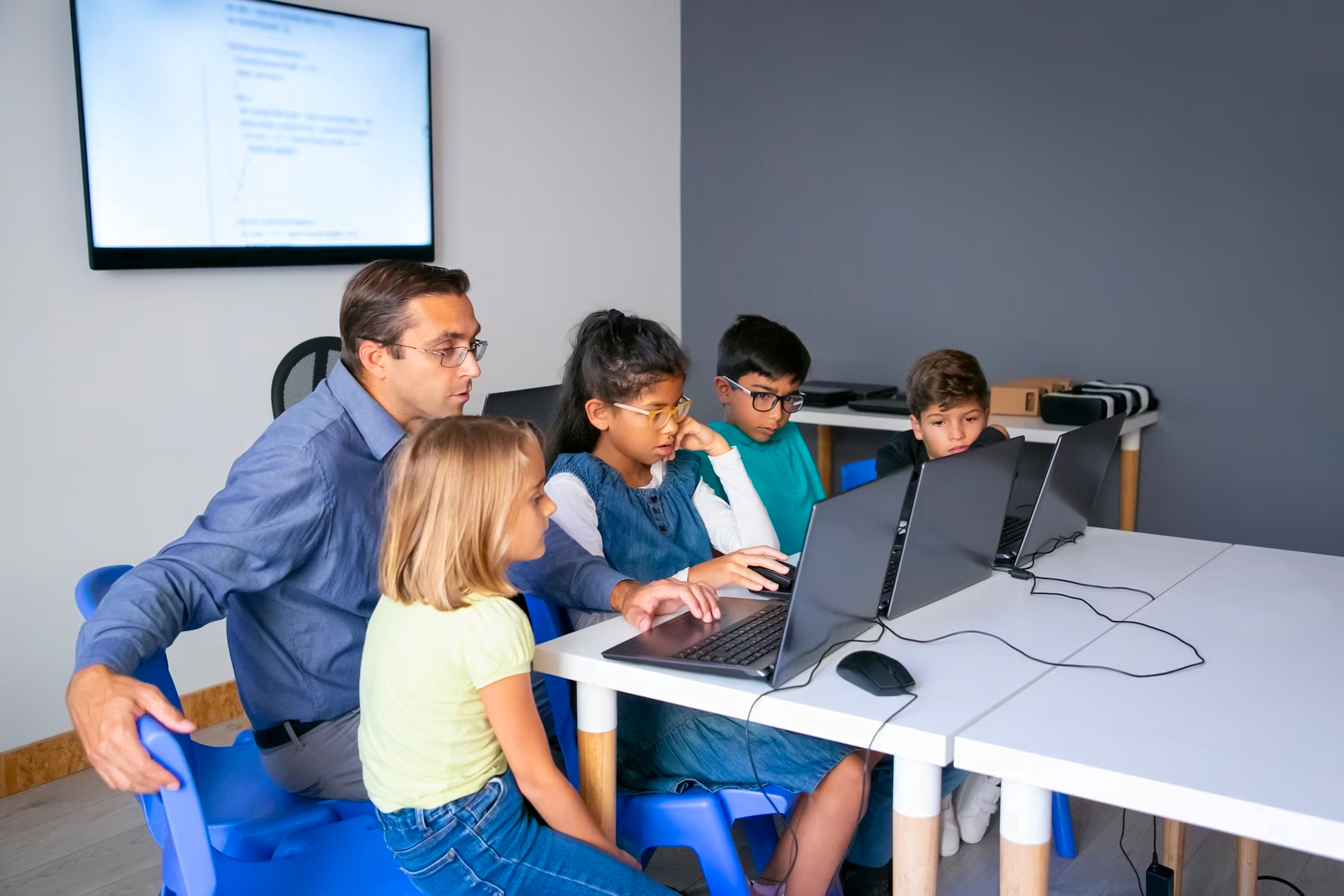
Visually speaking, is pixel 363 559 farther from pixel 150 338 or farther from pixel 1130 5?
pixel 1130 5

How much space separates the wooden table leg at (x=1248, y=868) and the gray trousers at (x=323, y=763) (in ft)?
4.94

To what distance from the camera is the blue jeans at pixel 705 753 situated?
178 centimetres

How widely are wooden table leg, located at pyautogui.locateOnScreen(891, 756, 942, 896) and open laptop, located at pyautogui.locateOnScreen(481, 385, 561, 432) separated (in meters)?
1.98

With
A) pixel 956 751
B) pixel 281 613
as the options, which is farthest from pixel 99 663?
pixel 956 751

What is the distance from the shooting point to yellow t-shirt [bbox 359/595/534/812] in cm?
147

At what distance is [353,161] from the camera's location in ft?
11.6

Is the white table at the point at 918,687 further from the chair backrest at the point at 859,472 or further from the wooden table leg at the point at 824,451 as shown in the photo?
the wooden table leg at the point at 824,451

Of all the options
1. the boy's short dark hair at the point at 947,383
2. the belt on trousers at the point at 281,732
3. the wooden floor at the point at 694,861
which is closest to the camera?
the belt on trousers at the point at 281,732

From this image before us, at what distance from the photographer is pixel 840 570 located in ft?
5.14

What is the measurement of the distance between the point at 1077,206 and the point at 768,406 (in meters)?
1.84

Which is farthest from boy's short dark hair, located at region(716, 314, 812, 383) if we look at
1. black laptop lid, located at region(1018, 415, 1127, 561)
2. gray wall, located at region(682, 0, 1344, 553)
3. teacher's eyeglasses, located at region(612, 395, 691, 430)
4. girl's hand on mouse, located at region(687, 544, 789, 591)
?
gray wall, located at region(682, 0, 1344, 553)

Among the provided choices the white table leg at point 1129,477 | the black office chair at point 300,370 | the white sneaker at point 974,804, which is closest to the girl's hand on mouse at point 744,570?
the white sneaker at point 974,804

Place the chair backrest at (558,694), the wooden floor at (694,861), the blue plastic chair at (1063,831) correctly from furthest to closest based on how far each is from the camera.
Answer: the blue plastic chair at (1063,831) → the wooden floor at (694,861) → the chair backrest at (558,694)

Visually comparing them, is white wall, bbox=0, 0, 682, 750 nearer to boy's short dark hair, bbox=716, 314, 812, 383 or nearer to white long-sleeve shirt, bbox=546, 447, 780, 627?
boy's short dark hair, bbox=716, 314, 812, 383
